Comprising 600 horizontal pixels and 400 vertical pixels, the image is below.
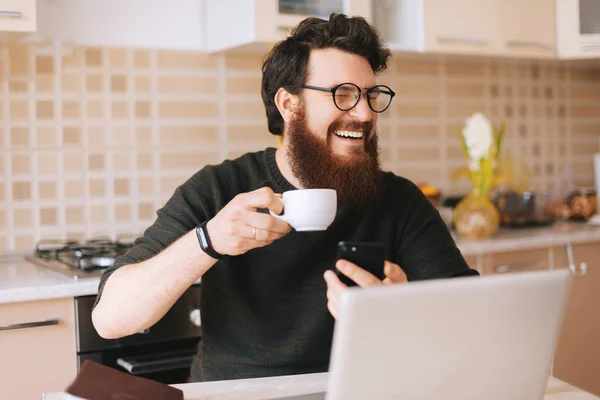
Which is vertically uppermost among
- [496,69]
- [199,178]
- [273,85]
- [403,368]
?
[496,69]

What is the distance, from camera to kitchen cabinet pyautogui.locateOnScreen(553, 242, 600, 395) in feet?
9.17

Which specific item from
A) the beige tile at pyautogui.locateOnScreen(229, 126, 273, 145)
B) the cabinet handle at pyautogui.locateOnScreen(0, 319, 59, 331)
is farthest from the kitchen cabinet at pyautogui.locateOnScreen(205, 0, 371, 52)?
the cabinet handle at pyautogui.locateOnScreen(0, 319, 59, 331)

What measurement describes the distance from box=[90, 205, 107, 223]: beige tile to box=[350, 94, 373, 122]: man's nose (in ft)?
4.15

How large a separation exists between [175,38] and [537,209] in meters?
1.79

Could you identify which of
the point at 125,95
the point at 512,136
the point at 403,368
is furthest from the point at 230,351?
the point at 512,136

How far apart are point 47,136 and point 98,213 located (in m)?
0.31

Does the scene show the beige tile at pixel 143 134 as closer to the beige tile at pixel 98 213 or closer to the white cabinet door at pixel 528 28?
the beige tile at pixel 98 213

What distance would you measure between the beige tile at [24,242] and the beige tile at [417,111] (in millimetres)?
1498

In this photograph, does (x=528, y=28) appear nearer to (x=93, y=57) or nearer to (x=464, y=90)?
(x=464, y=90)

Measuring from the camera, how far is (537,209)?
11.2ft

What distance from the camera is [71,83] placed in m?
2.53

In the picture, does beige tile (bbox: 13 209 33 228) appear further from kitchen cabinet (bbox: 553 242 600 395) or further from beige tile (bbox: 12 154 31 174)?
kitchen cabinet (bbox: 553 242 600 395)

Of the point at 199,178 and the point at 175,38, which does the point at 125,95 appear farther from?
the point at 199,178

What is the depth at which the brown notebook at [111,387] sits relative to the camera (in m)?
0.96
